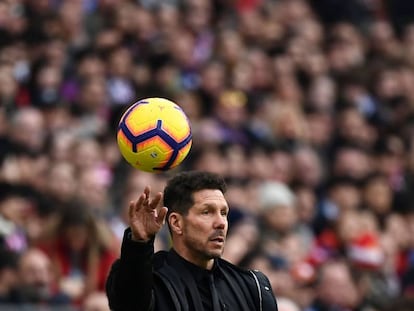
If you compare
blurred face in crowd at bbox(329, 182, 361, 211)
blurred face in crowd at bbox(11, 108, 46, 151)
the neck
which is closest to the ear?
the neck

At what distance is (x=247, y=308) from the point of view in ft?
21.6

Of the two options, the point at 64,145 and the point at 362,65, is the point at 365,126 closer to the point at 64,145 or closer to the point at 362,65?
the point at 362,65

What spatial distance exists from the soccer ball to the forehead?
0.25 metres

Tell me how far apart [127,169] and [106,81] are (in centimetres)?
162

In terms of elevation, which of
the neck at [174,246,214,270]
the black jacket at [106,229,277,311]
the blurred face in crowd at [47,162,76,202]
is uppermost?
the blurred face in crowd at [47,162,76,202]

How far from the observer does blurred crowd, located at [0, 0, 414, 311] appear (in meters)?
10.1

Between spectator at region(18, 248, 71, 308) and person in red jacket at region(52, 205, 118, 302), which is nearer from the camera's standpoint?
spectator at region(18, 248, 71, 308)

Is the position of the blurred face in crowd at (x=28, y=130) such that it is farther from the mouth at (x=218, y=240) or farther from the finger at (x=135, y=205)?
the finger at (x=135, y=205)

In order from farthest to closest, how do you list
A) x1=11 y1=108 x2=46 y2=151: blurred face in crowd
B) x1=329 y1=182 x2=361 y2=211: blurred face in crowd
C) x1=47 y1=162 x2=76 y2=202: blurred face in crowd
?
x1=329 y1=182 x2=361 y2=211: blurred face in crowd
x1=11 y1=108 x2=46 y2=151: blurred face in crowd
x1=47 y1=162 x2=76 y2=202: blurred face in crowd

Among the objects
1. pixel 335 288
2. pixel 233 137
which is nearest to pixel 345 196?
pixel 233 137

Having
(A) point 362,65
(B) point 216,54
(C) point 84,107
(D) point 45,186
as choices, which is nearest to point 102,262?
(D) point 45,186

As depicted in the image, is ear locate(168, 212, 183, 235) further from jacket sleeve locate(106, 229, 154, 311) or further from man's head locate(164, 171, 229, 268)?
jacket sleeve locate(106, 229, 154, 311)

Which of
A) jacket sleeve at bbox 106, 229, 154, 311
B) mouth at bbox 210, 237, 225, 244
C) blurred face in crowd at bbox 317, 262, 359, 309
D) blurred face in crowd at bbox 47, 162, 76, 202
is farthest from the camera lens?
blurred face in crowd at bbox 317, 262, 359, 309

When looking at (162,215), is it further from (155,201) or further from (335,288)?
(335,288)
